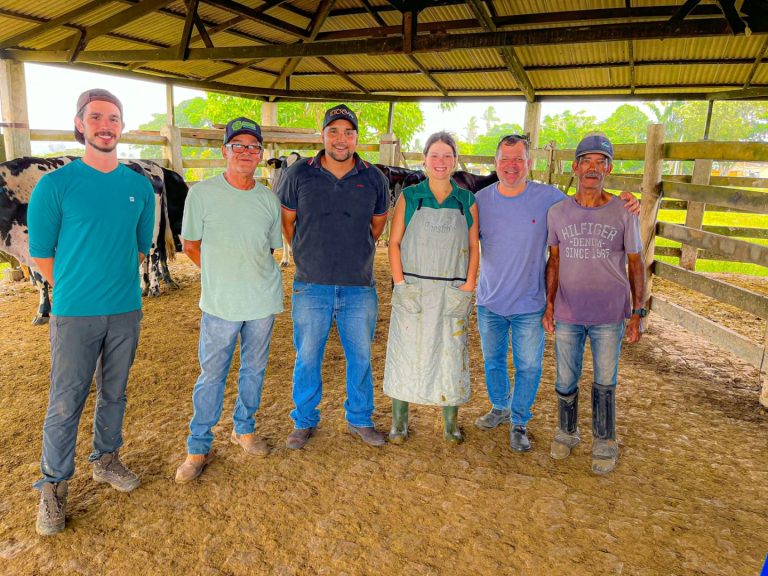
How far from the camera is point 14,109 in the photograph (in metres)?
7.45

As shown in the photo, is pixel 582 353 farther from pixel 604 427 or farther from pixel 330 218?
pixel 330 218

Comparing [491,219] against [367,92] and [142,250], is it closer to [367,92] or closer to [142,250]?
[142,250]

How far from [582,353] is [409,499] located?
1.31 meters

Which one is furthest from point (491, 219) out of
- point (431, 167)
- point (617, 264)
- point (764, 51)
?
point (764, 51)

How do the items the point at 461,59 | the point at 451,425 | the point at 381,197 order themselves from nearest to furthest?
the point at 381,197 → the point at 451,425 → the point at 461,59

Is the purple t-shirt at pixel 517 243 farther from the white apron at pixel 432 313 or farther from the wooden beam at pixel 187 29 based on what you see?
the wooden beam at pixel 187 29

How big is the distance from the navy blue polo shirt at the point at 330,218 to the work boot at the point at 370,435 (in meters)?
0.96

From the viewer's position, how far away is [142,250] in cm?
287

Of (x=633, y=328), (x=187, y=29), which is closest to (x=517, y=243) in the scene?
(x=633, y=328)

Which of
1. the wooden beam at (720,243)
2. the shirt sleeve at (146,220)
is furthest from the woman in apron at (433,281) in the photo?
the wooden beam at (720,243)

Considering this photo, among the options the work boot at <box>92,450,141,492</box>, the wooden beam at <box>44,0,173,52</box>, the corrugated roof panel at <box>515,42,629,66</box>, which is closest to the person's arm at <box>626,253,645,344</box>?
the work boot at <box>92,450,141,492</box>

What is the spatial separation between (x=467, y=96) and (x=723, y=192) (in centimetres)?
718

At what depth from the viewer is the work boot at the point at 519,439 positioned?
3238mm

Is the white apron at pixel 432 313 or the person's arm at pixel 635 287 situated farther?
the white apron at pixel 432 313
